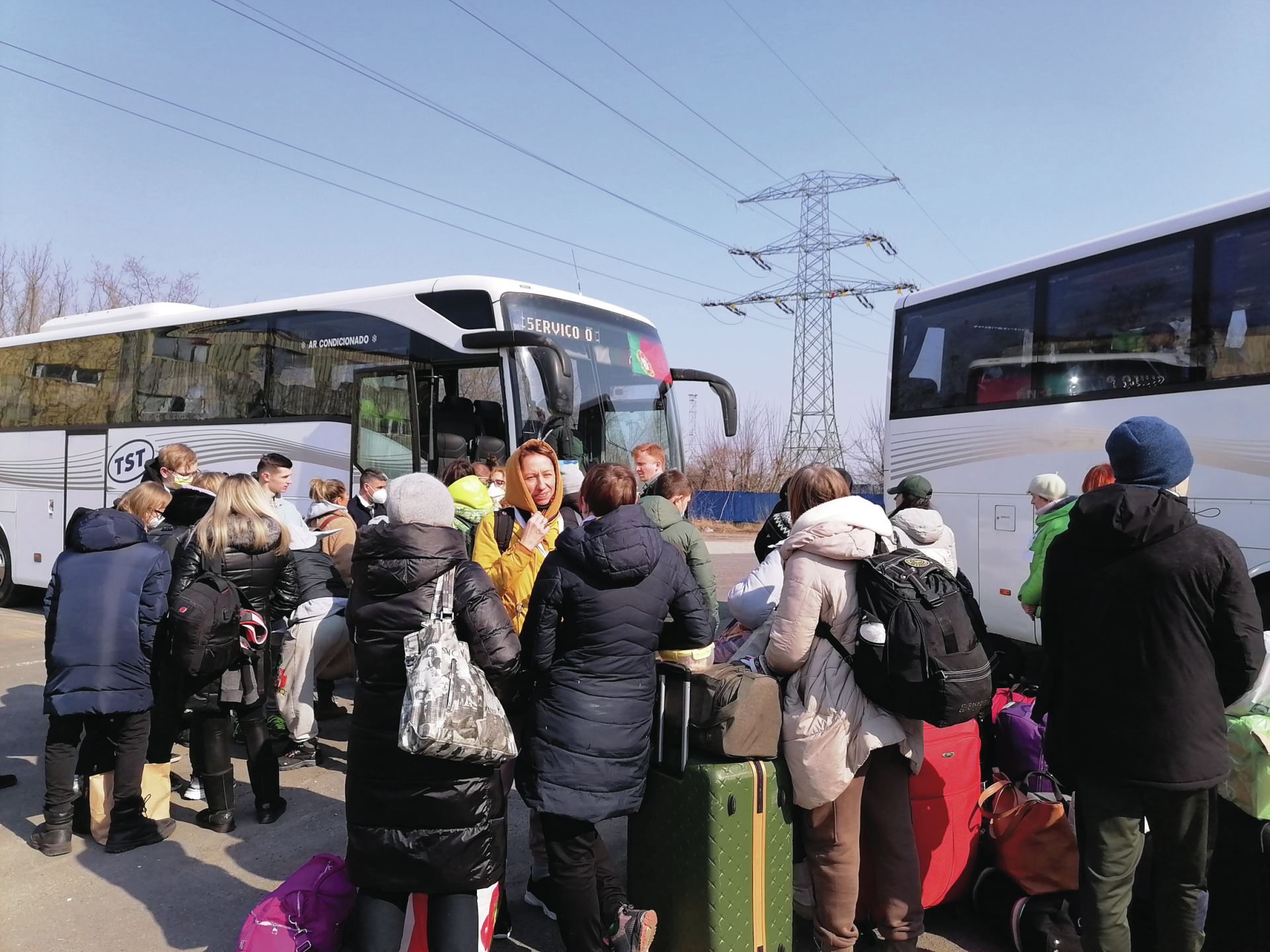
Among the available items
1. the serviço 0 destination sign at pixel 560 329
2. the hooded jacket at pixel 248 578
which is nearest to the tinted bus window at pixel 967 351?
the serviço 0 destination sign at pixel 560 329

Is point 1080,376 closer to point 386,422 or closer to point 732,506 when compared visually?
point 386,422

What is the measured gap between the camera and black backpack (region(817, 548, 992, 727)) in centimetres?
303

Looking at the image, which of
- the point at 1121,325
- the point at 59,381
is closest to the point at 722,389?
the point at 1121,325

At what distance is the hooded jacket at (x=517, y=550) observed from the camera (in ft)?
12.5

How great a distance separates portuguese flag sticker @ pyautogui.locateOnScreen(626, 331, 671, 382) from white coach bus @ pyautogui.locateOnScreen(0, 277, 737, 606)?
0.06 ft

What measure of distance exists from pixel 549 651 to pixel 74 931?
96.3 inches

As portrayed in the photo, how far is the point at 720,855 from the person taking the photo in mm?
3059

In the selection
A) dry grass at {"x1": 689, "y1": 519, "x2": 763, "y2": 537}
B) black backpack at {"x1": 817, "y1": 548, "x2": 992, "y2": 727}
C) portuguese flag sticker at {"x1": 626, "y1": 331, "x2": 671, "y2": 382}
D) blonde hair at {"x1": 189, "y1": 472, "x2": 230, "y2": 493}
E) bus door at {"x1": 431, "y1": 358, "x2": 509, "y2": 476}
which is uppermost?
portuguese flag sticker at {"x1": 626, "y1": 331, "x2": 671, "y2": 382}

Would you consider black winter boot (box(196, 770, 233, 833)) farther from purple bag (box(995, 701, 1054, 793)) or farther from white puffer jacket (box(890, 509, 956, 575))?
purple bag (box(995, 701, 1054, 793))

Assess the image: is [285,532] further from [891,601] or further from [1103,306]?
[1103,306]

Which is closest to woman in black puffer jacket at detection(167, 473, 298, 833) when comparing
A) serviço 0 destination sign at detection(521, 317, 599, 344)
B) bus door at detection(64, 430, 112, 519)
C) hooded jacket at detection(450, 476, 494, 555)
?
hooded jacket at detection(450, 476, 494, 555)

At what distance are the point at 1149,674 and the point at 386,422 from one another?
738 centimetres

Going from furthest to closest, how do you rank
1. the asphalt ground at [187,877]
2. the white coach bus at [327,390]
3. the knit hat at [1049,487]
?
the white coach bus at [327,390], the knit hat at [1049,487], the asphalt ground at [187,877]

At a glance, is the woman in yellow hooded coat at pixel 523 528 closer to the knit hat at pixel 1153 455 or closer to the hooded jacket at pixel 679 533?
the hooded jacket at pixel 679 533
